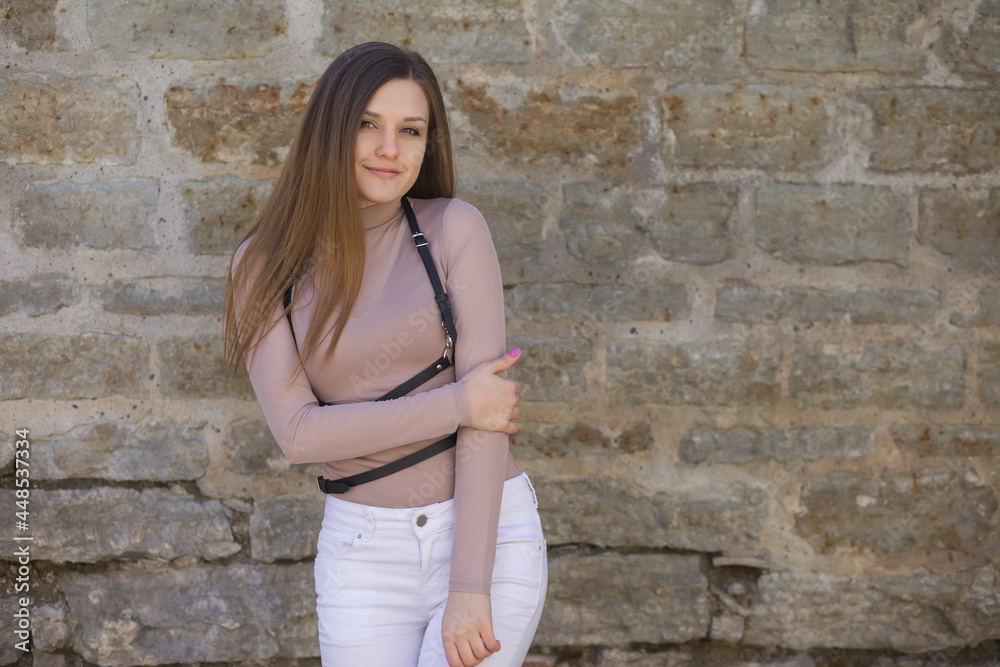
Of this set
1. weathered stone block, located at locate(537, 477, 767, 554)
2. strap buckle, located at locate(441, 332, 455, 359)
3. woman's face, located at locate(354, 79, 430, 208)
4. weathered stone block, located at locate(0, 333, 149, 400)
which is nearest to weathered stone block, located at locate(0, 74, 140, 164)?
weathered stone block, located at locate(0, 333, 149, 400)

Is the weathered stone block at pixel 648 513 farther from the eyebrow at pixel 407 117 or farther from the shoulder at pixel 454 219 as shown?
the eyebrow at pixel 407 117

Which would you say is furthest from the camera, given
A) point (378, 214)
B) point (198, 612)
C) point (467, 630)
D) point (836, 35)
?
point (198, 612)

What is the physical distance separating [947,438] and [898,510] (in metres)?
0.28

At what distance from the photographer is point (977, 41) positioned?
2543 mm

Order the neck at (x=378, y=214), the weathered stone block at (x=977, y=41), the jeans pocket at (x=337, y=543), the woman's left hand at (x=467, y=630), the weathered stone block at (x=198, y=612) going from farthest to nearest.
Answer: the weathered stone block at (x=198, y=612), the weathered stone block at (x=977, y=41), the neck at (x=378, y=214), the jeans pocket at (x=337, y=543), the woman's left hand at (x=467, y=630)

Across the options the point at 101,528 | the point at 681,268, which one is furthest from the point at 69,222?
the point at 681,268

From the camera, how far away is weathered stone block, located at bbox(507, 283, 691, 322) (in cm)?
259

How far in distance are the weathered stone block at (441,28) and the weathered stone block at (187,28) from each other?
0.60 ft

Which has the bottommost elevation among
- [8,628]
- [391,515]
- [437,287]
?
[8,628]

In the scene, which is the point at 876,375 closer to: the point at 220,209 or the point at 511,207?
the point at 511,207

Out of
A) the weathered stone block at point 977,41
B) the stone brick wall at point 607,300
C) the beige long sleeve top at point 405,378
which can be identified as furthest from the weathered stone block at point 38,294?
the weathered stone block at point 977,41

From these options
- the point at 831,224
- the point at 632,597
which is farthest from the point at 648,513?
the point at 831,224

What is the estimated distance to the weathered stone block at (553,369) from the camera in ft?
8.48

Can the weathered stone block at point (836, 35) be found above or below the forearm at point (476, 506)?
above
